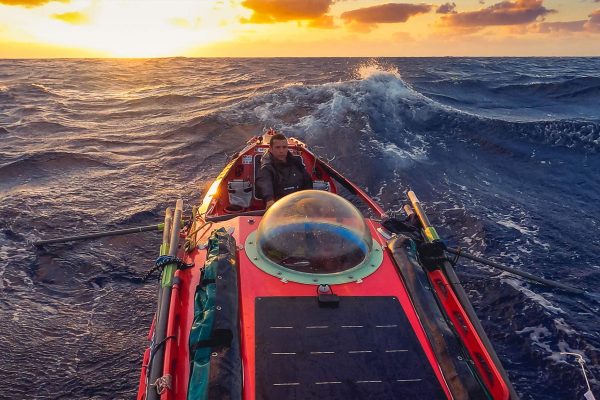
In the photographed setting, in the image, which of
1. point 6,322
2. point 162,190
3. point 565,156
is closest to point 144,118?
point 162,190

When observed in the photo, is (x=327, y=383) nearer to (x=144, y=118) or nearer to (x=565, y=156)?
(x=565, y=156)

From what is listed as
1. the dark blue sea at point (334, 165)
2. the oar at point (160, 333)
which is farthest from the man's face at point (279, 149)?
the dark blue sea at point (334, 165)

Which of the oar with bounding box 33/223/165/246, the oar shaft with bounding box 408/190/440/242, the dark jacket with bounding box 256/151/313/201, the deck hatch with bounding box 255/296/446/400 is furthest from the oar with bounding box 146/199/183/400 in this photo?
the oar shaft with bounding box 408/190/440/242

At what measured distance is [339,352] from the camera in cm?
350

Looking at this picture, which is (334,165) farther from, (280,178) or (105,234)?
(105,234)

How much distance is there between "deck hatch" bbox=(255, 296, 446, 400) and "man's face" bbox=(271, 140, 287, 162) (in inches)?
163

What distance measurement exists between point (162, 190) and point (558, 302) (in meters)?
10.6

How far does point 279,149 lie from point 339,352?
484cm

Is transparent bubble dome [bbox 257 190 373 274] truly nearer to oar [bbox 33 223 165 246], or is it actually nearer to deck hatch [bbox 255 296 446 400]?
deck hatch [bbox 255 296 446 400]

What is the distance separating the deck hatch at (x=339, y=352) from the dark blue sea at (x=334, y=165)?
2.97m

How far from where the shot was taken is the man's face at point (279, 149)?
25.1ft

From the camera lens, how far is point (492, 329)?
6688mm

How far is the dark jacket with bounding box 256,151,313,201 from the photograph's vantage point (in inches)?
294

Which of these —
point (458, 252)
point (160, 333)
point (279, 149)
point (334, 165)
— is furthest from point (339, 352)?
point (334, 165)
